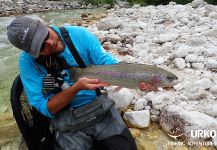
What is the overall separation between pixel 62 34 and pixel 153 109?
159 cm

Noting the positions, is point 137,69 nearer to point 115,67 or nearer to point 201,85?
point 115,67

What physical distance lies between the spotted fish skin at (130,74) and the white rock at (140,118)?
3.76 feet

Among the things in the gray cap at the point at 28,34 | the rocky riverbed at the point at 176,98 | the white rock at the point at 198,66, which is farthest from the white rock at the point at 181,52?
the gray cap at the point at 28,34

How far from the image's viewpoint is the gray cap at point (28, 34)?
3221 millimetres

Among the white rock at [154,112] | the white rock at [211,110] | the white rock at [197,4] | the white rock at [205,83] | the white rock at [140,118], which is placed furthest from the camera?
the white rock at [197,4]

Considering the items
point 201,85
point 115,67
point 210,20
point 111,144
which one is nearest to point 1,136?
point 111,144

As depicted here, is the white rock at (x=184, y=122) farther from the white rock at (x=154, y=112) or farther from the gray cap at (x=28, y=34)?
the gray cap at (x=28, y=34)

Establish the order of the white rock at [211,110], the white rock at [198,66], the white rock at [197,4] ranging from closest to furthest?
1. the white rock at [211,110]
2. the white rock at [198,66]
3. the white rock at [197,4]

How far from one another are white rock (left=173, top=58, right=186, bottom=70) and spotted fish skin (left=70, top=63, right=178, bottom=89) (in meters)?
2.43

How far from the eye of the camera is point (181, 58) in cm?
585

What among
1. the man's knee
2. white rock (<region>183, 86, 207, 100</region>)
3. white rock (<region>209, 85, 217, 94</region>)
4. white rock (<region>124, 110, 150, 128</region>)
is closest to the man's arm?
the man's knee

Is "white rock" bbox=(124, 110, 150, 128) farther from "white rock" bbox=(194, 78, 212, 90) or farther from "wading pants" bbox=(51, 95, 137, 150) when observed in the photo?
"white rock" bbox=(194, 78, 212, 90)

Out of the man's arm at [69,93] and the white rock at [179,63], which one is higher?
the man's arm at [69,93]

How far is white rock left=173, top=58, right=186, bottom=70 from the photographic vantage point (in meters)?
5.64
